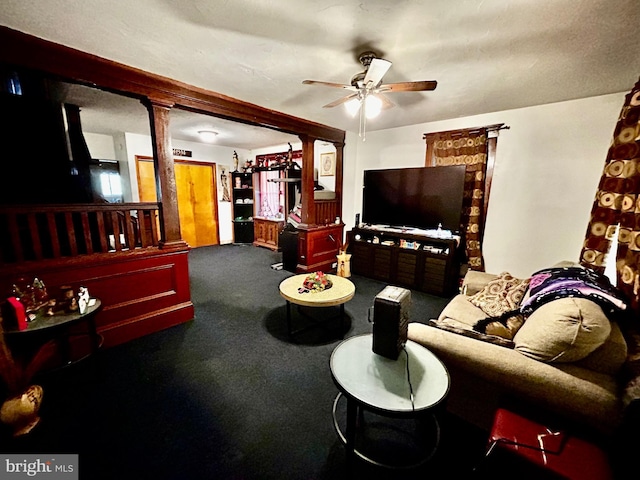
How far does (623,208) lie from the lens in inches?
68.5

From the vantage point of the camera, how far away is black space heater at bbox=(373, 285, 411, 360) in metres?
1.21

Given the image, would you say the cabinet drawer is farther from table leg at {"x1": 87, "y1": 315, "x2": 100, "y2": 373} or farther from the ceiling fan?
table leg at {"x1": 87, "y1": 315, "x2": 100, "y2": 373}

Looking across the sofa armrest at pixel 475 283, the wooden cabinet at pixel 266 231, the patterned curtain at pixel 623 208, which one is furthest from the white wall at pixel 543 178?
the wooden cabinet at pixel 266 231

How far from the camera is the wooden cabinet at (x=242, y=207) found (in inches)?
244

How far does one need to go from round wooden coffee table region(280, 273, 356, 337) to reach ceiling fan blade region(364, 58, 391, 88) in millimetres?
1744

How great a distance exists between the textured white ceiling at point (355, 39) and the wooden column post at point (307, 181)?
136 centimetres

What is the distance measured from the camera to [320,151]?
5102mm

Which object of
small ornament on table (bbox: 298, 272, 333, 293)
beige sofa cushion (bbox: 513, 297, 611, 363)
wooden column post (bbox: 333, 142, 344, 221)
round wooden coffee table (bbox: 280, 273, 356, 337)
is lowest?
round wooden coffee table (bbox: 280, 273, 356, 337)

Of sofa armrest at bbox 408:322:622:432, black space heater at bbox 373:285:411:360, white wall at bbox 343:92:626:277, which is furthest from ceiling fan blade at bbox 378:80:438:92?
white wall at bbox 343:92:626:277

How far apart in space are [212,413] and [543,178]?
13.0 feet

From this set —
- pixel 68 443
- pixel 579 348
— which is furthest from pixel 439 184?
pixel 68 443

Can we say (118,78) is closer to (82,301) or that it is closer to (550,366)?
(82,301)

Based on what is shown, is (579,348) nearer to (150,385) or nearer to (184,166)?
(150,385)

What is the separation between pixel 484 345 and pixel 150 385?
85.6 inches
